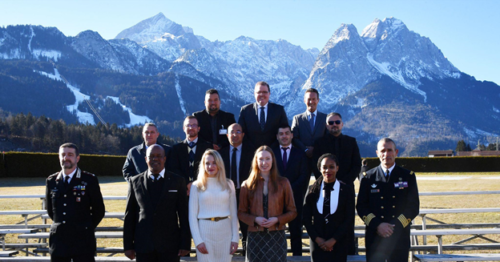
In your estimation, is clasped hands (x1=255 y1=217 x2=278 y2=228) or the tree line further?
the tree line

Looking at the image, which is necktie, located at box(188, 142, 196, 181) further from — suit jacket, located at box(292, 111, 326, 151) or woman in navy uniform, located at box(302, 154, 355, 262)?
woman in navy uniform, located at box(302, 154, 355, 262)

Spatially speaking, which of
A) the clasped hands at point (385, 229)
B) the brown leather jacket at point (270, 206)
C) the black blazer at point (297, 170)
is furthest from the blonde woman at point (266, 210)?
the clasped hands at point (385, 229)

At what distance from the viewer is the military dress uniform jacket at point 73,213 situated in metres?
4.75

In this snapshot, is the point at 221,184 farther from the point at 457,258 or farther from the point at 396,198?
the point at 457,258

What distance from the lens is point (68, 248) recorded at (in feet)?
15.5

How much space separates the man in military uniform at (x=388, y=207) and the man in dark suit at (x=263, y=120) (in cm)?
185

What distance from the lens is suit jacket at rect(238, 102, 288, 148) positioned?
6.48 m

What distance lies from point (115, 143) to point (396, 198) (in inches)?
3363

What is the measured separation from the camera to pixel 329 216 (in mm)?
4902

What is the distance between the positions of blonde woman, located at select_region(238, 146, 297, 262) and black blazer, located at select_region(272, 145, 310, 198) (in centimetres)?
97

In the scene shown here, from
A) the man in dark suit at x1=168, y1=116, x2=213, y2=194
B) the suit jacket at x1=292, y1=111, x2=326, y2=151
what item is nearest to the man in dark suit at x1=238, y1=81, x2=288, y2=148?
the suit jacket at x1=292, y1=111, x2=326, y2=151

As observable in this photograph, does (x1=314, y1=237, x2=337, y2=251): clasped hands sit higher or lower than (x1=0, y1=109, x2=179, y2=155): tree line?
lower

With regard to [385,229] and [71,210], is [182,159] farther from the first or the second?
[385,229]

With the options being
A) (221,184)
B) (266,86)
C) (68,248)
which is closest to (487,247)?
(266,86)
